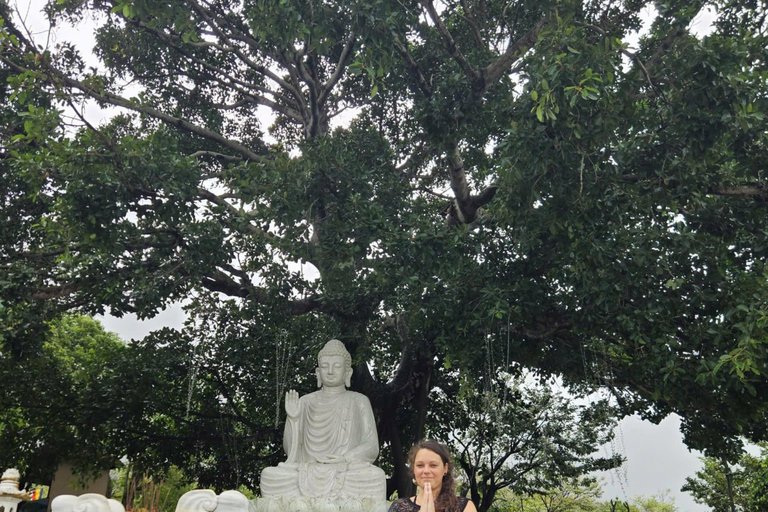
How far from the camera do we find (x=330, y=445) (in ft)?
22.4

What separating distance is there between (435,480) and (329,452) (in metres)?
3.90

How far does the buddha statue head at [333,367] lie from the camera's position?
729 centimetres

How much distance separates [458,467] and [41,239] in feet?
30.9

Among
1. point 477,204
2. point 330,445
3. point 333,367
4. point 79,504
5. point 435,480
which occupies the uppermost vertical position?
point 477,204

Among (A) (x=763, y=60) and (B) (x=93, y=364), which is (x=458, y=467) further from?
(A) (x=763, y=60)

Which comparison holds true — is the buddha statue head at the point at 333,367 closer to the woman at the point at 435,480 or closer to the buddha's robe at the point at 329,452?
the buddha's robe at the point at 329,452

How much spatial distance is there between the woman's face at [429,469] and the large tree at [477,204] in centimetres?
376

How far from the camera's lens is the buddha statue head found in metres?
7.29

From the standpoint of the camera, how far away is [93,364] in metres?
13.0

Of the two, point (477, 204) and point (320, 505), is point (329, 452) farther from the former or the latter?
point (477, 204)

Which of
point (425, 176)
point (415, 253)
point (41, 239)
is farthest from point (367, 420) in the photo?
point (41, 239)

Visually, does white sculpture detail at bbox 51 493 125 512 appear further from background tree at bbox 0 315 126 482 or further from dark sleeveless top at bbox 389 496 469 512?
background tree at bbox 0 315 126 482

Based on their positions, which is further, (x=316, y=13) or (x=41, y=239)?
(x=41, y=239)

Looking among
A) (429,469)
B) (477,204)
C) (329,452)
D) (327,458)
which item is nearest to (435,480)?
(429,469)
